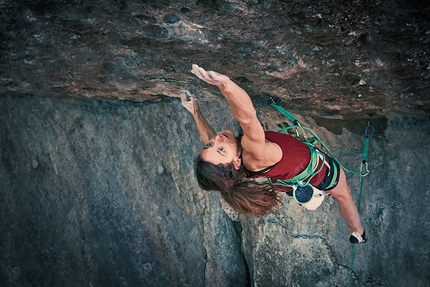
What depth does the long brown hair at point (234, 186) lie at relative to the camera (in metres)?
2.80

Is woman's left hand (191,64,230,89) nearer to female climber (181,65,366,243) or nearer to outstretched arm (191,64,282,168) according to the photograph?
outstretched arm (191,64,282,168)

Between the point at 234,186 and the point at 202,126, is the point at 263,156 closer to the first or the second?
the point at 234,186

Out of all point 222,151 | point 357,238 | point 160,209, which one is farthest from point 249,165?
point 160,209

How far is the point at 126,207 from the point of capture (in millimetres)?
3842

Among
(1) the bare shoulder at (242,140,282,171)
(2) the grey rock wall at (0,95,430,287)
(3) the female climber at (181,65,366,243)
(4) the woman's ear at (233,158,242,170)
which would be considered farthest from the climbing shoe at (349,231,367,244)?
(4) the woman's ear at (233,158,242,170)

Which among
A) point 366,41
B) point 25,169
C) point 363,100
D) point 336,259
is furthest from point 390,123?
point 25,169

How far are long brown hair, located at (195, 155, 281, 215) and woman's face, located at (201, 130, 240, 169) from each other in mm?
26

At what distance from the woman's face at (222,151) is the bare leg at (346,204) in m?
0.80

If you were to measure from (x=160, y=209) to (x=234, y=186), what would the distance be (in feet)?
4.06

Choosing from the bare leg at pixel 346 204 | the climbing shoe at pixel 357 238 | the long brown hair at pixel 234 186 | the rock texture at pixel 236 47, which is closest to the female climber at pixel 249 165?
the long brown hair at pixel 234 186

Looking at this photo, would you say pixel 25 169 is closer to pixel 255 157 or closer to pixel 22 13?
pixel 22 13

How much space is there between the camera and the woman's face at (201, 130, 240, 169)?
2781 mm

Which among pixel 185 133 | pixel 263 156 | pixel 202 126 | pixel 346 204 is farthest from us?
pixel 185 133

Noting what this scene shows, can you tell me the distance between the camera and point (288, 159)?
2.85 metres
